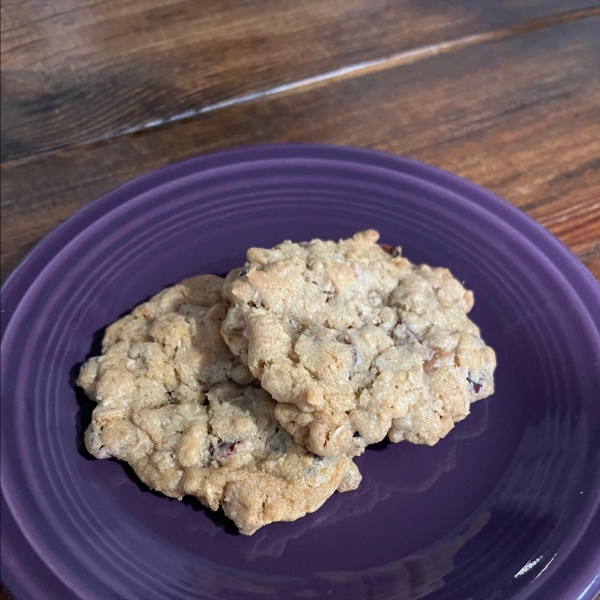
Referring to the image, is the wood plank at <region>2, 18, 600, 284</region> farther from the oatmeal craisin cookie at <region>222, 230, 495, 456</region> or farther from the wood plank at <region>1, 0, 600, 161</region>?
the oatmeal craisin cookie at <region>222, 230, 495, 456</region>

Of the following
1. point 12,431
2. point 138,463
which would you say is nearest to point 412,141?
point 138,463

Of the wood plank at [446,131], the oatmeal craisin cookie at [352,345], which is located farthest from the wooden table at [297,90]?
the oatmeal craisin cookie at [352,345]

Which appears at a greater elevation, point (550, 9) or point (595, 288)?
point (550, 9)

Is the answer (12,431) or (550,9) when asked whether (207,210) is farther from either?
(550,9)

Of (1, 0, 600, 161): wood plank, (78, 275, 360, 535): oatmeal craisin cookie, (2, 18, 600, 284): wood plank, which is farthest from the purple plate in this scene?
(1, 0, 600, 161): wood plank

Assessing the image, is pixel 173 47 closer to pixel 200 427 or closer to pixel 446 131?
pixel 446 131

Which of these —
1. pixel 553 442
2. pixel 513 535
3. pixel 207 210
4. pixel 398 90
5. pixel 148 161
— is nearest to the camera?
pixel 513 535
